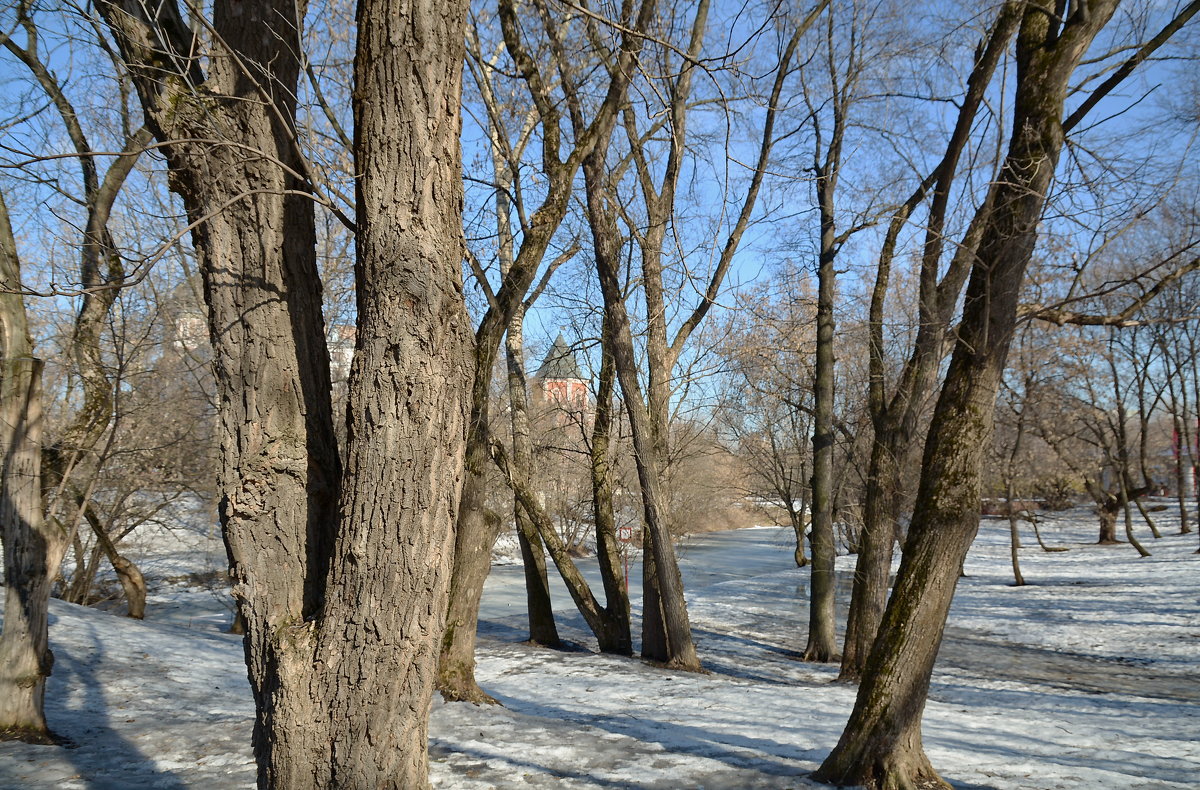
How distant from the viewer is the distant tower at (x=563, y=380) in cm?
1191

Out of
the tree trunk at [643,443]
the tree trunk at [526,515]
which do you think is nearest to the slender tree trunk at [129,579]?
the tree trunk at [526,515]

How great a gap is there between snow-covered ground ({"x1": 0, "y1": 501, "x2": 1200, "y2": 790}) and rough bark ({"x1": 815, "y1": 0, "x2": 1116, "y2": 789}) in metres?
0.51

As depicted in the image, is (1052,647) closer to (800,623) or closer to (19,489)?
(800,623)

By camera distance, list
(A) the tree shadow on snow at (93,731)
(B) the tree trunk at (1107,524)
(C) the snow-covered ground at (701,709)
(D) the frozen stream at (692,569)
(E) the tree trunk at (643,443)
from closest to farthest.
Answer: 1. (A) the tree shadow on snow at (93,731)
2. (C) the snow-covered ground at (701,709)
3. (E) the tree trunk at (643,443)
4. (D) the frozen stream at (692,569)
5. (B) the tree trunk at (1107,524)

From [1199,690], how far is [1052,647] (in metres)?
3.21

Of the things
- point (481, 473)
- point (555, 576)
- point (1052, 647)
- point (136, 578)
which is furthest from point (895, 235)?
point (555, 576)

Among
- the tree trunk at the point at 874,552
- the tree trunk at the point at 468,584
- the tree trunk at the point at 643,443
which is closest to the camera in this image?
the tree trunk at the point at 468,584

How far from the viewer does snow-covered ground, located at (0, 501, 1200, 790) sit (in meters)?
4.96

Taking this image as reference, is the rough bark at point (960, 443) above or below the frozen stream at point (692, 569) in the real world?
above

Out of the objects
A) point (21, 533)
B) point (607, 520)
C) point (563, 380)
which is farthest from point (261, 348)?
point (563, 380)

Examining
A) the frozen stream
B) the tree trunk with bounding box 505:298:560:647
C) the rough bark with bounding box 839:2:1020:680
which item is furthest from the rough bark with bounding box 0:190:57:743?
the frozen stream

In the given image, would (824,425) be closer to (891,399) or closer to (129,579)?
(891,399)

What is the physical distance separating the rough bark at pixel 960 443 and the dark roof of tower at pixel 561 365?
282 inches

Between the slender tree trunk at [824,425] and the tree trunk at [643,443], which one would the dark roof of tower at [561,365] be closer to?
the tree trunk at [643,443]
